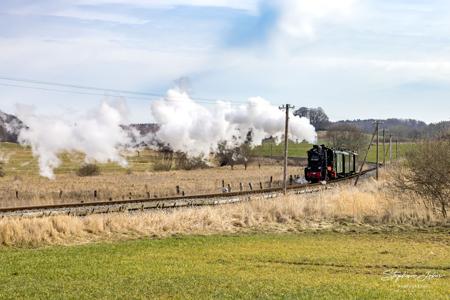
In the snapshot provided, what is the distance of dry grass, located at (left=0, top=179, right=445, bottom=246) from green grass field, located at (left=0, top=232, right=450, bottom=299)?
1.35 meters

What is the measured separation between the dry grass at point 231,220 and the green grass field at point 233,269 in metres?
1.35

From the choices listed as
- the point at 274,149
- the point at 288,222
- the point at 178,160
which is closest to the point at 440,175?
the point at 288,222

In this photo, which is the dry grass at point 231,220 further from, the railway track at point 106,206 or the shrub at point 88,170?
the shrub at point 88,170

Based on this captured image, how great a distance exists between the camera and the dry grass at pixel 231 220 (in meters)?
18.4

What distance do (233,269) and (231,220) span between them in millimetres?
9774

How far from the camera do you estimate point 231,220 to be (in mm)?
22969

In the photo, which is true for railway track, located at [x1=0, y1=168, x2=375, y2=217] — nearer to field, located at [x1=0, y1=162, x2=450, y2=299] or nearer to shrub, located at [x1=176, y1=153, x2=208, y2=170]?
field, located at [x1=0, y1=162, x2=450, y2=299]

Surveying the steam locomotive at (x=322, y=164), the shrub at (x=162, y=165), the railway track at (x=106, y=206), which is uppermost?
the steam locomotive at (x=322, y=164)

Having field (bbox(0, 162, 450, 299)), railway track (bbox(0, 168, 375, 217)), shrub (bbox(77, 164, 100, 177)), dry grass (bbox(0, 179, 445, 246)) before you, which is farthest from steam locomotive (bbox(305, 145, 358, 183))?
shrub (bbox(77, 164, 100, 177))

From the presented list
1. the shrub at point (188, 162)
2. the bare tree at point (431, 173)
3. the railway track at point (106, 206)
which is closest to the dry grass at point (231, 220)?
the bare tree at point (431, 173)

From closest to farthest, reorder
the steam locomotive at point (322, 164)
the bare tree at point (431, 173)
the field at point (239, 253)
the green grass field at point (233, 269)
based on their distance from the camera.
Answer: the green grass field at point (233, 269)
the field at point (239, 253)
the bare tree at point (431, 173)
the steam locomotive at point (322, 164)

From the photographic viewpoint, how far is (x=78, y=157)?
7512 cm

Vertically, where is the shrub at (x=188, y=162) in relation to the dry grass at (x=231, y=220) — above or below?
above

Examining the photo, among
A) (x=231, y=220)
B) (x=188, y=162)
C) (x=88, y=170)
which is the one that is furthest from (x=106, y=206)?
(x=188, y=162)
